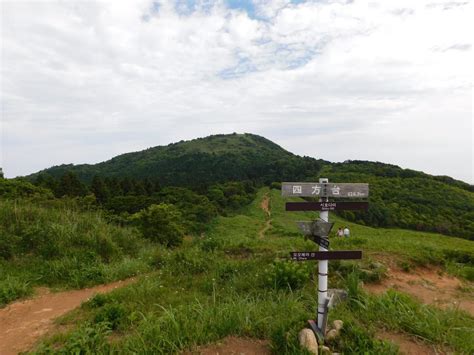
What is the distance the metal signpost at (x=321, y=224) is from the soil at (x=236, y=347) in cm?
59

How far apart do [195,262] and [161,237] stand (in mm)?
22184

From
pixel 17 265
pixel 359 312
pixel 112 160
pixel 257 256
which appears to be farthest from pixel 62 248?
pixel 112 160

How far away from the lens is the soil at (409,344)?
317 cm

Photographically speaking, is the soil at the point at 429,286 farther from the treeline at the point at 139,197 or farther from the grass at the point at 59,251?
the treeline at the point at 139,197

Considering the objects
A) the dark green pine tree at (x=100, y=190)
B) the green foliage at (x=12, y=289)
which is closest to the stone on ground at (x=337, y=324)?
the green foliage at (x=12, y=289)

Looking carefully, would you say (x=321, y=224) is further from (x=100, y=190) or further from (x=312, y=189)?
(x=100, y=190)

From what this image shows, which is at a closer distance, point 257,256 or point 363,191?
point 363,191

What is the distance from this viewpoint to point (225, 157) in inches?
5054

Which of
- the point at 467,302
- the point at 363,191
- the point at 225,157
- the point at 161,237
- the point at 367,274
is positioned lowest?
the point at 161,237

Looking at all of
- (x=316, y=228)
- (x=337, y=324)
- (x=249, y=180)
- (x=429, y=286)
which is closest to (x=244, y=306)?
(x=337, y=324)

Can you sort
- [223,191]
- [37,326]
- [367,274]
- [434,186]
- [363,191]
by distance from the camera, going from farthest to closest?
[434,186]
[223,191]
[367,274]
[37,326]
[363,191]

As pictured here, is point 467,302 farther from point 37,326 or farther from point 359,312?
point 37,326

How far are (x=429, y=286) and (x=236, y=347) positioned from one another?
4.68 metres

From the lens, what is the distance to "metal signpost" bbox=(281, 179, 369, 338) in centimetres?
332
